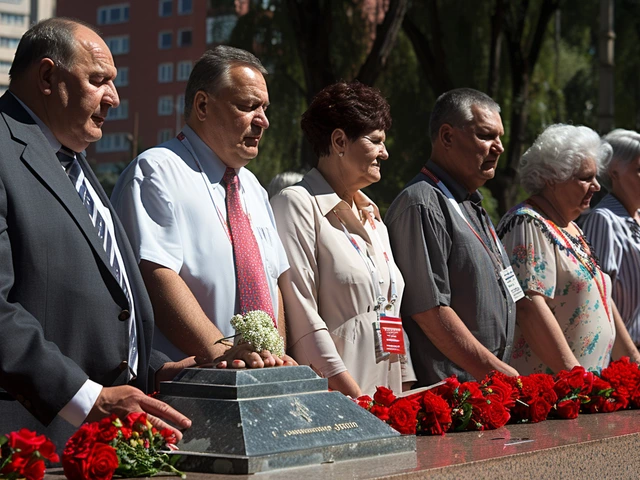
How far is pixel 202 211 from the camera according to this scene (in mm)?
3658

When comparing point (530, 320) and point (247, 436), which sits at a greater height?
point (247, 436)

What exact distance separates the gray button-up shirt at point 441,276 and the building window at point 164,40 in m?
68.1

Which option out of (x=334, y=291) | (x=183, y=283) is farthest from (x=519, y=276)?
(x=183, y=283)

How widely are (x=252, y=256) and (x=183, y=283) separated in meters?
0.34

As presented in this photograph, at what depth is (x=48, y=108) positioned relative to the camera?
313 cm

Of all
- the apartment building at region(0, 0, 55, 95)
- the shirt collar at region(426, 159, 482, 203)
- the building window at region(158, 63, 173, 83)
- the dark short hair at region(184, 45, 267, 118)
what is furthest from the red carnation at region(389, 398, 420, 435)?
the apartment building at region(0, 0, 55, 95)

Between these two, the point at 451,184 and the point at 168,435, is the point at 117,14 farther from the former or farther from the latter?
the point at 168,435

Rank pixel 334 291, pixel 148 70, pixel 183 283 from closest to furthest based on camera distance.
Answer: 1. pixel 183 283
2. pixel 334 291
3. pixel 148 70

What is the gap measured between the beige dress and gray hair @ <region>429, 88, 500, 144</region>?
3.07 ft

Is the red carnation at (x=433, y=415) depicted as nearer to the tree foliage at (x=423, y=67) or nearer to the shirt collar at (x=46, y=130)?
the shirt collar at (x=46, y=130)

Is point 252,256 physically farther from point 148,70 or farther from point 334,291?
point 148,70

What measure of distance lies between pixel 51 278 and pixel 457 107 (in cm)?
265

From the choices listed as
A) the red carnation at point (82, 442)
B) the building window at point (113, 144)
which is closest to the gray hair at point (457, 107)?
the red carnation at point (82, 442)

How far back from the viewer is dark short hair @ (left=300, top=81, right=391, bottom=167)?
439 cm
